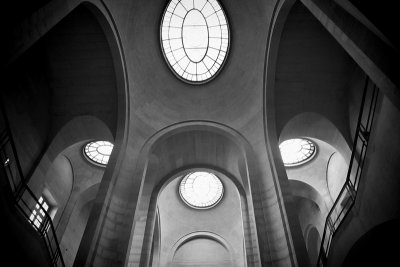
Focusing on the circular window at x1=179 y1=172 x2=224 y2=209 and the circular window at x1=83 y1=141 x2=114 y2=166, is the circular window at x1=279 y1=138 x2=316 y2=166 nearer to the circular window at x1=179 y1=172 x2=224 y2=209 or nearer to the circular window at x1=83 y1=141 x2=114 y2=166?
the circular window at x1=179 y1=172 x2=224 y2=209

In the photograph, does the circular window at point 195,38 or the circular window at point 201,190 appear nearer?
the circular window at point 195,38

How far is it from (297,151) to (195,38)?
356 inches

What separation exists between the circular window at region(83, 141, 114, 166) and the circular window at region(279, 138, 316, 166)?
1080 centimetres

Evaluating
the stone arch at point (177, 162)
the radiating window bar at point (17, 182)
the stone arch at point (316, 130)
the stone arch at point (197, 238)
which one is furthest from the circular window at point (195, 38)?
the stone arch at point (197, 238)

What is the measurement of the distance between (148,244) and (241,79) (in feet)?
30.1

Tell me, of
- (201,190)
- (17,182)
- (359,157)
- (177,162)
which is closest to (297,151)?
(359,157)

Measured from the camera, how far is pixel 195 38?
13.6 m

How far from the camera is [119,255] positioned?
838 cm

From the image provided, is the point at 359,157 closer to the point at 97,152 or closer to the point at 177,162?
the point at 177,162

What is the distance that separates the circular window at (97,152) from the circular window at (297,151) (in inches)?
425

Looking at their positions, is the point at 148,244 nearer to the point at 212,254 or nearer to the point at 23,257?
the point at 23,257

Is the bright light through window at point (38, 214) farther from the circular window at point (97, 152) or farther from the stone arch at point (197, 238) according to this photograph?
the stone arch at point (197, 238)

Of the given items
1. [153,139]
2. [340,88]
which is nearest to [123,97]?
[153,139]

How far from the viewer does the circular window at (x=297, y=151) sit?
15.6 meters
